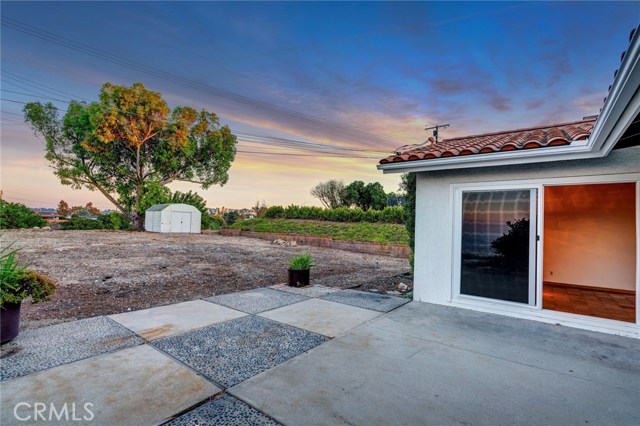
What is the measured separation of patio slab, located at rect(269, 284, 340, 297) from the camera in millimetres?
6037

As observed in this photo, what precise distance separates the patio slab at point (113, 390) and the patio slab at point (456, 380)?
1.69 feet

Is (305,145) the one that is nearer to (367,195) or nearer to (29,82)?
(367,195)

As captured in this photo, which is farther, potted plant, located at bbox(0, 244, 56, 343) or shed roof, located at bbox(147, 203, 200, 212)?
shed roof, located at bbox(147, 203, 200, 212)

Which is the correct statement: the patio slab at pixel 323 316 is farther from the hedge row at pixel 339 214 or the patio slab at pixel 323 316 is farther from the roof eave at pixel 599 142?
the hedge row at pixel 339 214

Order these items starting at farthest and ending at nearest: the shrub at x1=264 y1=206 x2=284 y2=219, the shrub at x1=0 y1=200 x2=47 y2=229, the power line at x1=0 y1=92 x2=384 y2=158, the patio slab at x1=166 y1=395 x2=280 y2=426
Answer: the shrub at x1=264 y1=206 x2=284 y2=219, the power line at x1=0 y1=92 x2=384 y2=158, the shrub at x1=0 y1=200 x2=47 y2=229, the patio slab at x1=166 y1=395 x2=280 y2=426

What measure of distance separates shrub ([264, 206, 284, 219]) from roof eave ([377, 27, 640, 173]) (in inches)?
741

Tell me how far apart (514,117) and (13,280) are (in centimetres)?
1349

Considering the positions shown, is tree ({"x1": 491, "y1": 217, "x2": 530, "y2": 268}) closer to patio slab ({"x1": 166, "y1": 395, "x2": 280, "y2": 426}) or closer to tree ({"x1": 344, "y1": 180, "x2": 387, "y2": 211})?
patio slab ({"x1": 166, "y1": 395, "x2": 280, "y2": 426})

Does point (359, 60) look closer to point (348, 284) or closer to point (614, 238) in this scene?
point (348, 284)

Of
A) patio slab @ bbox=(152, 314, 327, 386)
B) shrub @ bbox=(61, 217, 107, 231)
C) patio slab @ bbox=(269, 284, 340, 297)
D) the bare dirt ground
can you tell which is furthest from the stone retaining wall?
shrub @ bbox=(61, 217, 107, 231)

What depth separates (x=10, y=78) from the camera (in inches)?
690

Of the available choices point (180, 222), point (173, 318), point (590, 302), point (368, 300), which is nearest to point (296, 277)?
point (368, 300)

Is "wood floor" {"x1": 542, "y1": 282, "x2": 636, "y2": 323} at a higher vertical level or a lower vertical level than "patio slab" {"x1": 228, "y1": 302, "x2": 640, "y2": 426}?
higher

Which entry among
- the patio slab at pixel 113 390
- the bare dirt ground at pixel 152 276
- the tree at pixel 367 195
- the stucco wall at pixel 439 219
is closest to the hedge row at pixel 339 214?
the bare dirt ground at pixel 152 276
